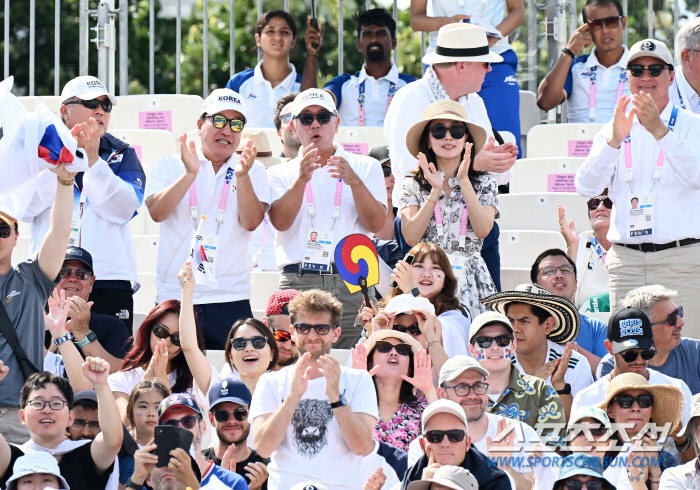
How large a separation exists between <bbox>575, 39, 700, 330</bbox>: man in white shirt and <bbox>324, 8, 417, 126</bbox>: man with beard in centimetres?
271

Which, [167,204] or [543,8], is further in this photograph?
[543,8]

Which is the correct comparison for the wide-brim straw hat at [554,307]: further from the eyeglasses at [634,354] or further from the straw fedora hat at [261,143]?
the straw fedora hat at [261,143]

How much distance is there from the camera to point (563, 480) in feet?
16.5

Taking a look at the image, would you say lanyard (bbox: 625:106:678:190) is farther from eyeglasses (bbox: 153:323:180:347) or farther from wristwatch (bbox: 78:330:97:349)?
wristwatch (bbox: 78:330:97:349)

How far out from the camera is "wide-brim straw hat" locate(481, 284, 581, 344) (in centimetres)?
641

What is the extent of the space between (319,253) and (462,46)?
160 cm

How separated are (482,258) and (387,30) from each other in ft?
9.61

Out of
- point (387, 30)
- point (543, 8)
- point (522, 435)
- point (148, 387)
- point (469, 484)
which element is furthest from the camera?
point (543, 8)

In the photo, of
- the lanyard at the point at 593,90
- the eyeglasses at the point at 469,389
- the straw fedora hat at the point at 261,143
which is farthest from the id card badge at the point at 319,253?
the lanyard at the point at 593,90

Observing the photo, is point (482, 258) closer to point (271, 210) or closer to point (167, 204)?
point (271, 210)

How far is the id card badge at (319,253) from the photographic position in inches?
270

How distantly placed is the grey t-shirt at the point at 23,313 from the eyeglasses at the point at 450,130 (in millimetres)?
2264

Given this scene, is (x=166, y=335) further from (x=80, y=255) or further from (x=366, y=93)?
(x=366, y=93)

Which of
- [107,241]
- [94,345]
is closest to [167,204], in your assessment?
[107,241]
